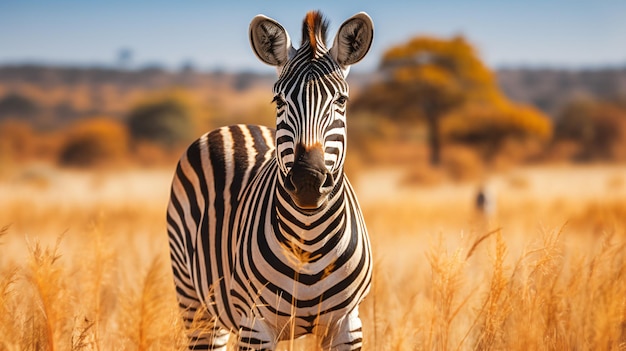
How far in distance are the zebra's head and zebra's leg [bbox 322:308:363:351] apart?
0.61m

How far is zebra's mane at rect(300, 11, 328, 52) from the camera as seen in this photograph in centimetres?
296

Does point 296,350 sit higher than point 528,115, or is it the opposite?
point 528,115

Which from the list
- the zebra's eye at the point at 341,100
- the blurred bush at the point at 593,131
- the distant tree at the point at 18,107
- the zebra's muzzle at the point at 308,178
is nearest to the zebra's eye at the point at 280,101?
the zebra's eye at the point at 341,100

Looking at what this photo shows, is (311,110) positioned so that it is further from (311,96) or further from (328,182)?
(328,182)

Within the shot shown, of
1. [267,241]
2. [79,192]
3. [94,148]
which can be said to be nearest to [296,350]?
[267,241]

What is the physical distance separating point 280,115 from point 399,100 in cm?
2969

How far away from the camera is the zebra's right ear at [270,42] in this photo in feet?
9.86

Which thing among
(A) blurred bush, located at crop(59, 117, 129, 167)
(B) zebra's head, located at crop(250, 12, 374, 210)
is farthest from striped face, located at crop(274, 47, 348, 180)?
(A) blurred bush, located at crop(59, 117, 129, 167)

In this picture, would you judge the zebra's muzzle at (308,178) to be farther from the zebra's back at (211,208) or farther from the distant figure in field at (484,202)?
the distant figure in field at (484,202)

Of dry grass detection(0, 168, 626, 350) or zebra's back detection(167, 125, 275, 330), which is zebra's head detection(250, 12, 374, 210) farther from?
zebra's back detection(167, 125, 275, 330)

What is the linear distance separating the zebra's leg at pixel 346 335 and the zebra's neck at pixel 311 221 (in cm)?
43

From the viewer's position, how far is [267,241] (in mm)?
2953

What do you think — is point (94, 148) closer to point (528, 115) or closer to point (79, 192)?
point (79, 192)

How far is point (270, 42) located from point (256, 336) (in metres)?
1.40
